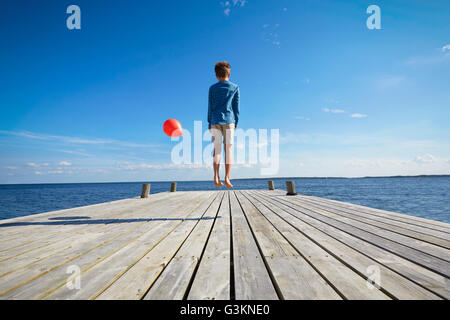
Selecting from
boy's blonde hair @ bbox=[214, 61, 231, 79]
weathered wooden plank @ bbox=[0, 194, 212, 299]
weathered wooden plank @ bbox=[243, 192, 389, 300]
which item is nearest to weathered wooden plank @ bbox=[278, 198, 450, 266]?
weathered wooden plank @ bbox=[243, 192, 389, 300]

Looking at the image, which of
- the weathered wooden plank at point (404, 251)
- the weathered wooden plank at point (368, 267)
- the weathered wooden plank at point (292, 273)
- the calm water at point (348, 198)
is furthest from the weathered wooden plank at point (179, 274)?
the calm water at point (348, 198)

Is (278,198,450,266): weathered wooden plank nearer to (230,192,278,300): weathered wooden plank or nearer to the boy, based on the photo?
(230,192,278,300): weathered wooden plank

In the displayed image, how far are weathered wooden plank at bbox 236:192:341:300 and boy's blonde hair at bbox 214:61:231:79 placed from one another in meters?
2.96

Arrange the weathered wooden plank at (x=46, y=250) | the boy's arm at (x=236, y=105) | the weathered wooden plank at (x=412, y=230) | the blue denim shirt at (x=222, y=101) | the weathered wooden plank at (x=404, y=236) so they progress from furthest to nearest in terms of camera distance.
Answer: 1. the boy's arm at (x=236, y=105)
2. the blue denim shirt at (x=222, y=101)
3. the weathered wooden plank at (x=412, y=230)
4. the weathered wooden plank at (x=404, y=236)
5. the weathered wooden plank at (x=46, y=250)

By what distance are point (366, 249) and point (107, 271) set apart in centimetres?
197

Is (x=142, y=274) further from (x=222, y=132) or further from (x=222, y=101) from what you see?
(x=222, y=101)

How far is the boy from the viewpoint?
3.65 meters

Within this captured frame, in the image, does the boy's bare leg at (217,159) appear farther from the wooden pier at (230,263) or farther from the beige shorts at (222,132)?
the wooden pier at (230,263)

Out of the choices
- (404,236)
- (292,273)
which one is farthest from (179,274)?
(404,236)

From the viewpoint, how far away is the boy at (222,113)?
3.65 metres

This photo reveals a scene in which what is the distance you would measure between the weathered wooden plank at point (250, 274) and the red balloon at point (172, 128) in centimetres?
355

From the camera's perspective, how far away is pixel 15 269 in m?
1.40

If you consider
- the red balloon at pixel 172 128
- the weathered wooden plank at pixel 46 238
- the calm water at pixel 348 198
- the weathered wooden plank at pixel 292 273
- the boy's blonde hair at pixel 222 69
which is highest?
the boy's blonde hair at pixel 222 69
